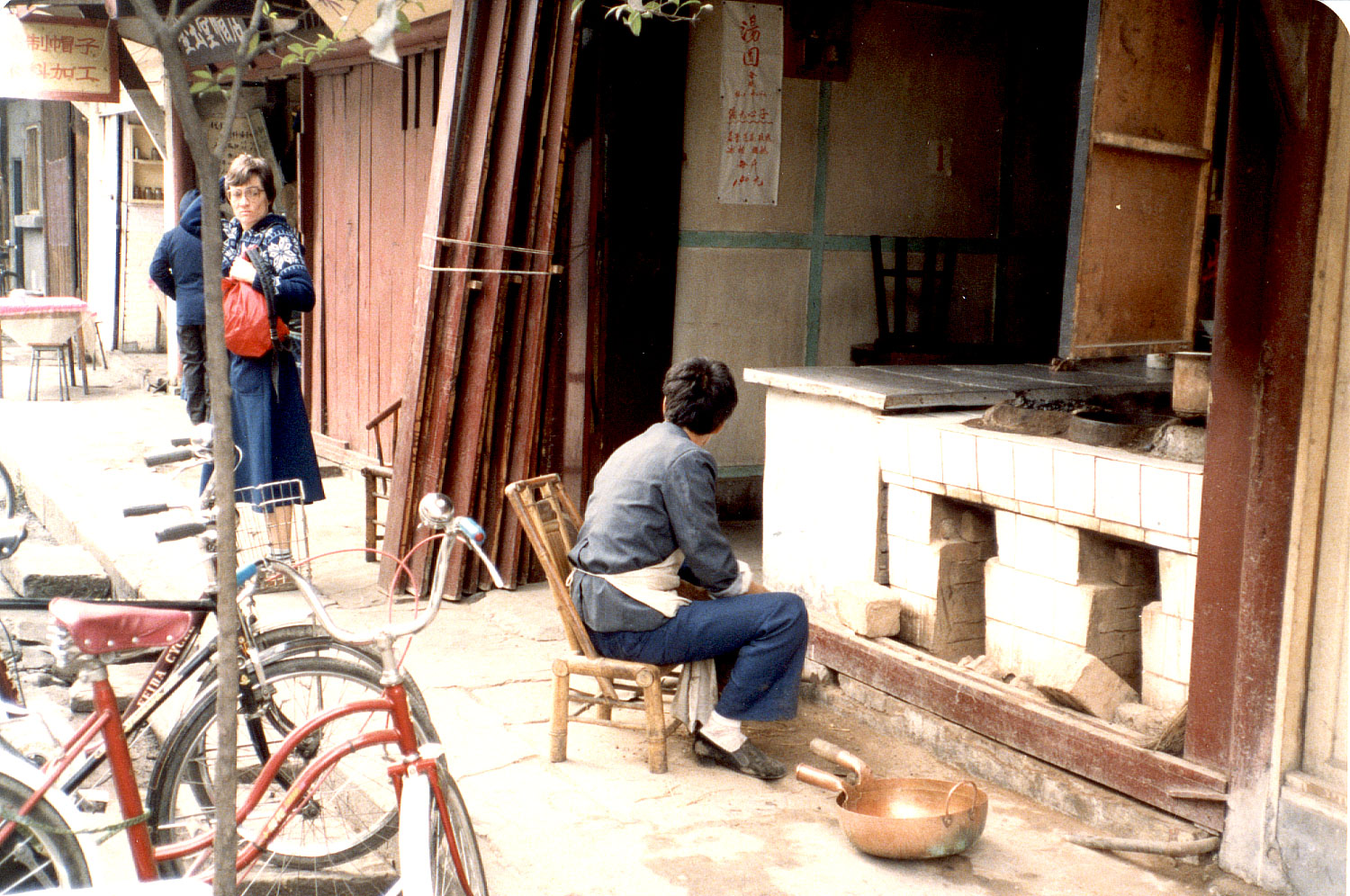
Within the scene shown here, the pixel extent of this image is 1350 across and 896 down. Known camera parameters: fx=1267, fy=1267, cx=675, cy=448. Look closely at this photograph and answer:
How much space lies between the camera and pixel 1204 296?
22.1ft

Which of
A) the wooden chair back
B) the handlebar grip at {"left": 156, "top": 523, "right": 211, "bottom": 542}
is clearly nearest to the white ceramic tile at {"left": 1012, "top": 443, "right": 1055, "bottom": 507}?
the wooden chair back

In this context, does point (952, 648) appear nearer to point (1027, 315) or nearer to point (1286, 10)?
point (1286, 10)

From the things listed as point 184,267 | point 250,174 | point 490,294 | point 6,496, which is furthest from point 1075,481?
point 6,496

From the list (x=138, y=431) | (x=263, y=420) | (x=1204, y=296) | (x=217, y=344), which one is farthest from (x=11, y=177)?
(x=217, y=344)

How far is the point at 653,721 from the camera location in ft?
13.6

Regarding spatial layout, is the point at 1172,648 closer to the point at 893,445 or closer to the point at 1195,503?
the point at 1195,503

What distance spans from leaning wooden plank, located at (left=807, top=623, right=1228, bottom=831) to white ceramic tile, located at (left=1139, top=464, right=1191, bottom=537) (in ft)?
2.09

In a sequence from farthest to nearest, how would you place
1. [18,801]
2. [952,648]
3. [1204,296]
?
[1204,296]
[952,648]
[18,801]

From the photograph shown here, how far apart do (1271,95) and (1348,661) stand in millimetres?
1456

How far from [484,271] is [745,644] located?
2445mm

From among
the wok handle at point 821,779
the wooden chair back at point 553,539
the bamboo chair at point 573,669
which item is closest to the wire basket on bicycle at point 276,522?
the wooden chair back at point 553,539

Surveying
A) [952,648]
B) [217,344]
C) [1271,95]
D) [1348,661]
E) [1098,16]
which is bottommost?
[952,648]

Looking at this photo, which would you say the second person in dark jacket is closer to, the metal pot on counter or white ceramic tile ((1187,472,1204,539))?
the metal pot on counter

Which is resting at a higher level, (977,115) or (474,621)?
(977,115)
